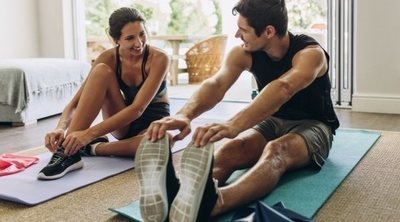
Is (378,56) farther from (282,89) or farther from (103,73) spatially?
(282,89)

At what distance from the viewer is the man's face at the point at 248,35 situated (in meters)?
1.68

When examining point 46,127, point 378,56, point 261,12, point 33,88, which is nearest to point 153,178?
point 261,12

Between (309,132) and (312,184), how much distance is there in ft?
0.61

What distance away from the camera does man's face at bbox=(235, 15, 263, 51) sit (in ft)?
5.52

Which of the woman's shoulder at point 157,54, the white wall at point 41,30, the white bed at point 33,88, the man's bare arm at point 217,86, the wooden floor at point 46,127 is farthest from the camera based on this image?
the white wall at point 41,30

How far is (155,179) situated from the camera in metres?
1.32

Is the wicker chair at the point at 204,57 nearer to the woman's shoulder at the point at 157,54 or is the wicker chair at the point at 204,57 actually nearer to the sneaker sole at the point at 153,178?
the woman's shoulder at the point at 157,54

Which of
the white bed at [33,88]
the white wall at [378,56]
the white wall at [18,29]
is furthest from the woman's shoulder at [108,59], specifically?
the white wall at [18,29]

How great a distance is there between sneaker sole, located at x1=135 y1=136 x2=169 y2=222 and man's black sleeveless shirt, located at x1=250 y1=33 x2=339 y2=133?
2.16 ft

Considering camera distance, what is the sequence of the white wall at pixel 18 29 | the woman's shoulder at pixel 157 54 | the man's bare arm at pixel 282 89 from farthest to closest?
the white wall at pixel 18 29 → the woman's shoulder at pixel 157 54 → the man's bare arm at pixel 282 89

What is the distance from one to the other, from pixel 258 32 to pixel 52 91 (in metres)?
2.43

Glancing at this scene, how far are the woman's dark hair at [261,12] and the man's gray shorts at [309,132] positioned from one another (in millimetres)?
378

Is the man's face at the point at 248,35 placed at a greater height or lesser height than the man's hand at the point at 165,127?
greater

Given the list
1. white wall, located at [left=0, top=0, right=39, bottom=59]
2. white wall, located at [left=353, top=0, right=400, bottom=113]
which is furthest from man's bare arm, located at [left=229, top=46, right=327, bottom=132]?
white wall, located at [left=0, top=0, right=39, bottom=59]
